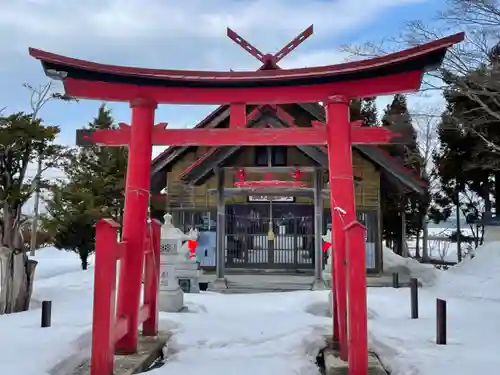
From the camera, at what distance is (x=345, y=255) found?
5.52 metres

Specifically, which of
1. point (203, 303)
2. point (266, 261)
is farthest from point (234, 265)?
point (203, 303)

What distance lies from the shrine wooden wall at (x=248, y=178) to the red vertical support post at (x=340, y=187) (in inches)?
339

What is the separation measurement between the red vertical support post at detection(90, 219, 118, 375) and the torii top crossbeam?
2.29 metres

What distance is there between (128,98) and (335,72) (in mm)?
2966

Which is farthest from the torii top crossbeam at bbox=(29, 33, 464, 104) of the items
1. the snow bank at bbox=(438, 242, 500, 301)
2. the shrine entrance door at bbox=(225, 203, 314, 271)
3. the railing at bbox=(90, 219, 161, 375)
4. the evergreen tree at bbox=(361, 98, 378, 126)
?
the evergreen tree at bbox=(361, 98, 378, 126)

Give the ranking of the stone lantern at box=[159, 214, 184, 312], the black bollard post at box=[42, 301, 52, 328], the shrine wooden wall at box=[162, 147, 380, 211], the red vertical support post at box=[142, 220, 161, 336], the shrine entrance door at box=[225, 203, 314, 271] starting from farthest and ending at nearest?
the shrine entrance door at box=[225, 203, 314, 271] < the shrine wooden wall at box=[162, 147, 380, 211] < the stone lantern at box=[159, 214, 184, 312] < the black bollard post at box=[42, 301, 52, 328] < the red vertical support post at box=[142, 220, 161, 336]

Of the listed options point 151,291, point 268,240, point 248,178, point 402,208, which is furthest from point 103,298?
point 402,208

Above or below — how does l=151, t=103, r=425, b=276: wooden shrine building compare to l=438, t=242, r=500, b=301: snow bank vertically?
above

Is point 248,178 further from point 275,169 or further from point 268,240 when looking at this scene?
point 268,240

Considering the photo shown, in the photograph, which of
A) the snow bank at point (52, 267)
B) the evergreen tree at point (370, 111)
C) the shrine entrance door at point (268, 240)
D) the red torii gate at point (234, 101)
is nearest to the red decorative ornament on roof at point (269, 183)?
the shrine entrance door at point (268, 240)

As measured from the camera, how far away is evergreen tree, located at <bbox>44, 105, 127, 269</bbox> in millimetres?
17734

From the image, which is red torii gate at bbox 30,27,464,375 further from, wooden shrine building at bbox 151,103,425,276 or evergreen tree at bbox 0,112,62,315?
wooden shrine building at bbox 151,103,425,276

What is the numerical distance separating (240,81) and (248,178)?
9.17 meters

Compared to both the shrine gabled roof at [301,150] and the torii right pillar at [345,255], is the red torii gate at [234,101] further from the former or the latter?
the shrine gabled roof at [301,150]
